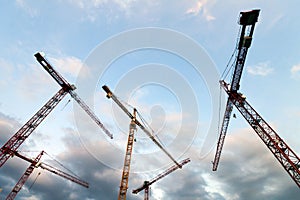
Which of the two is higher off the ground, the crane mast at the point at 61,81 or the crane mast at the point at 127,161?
the crane mast at the point at 61,81

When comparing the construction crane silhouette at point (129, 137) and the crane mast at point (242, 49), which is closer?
the crane mast at point (242, 49)

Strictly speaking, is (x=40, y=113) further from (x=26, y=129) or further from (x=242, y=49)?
(x=242, y=49)

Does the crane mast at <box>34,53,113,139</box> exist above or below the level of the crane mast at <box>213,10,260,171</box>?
above

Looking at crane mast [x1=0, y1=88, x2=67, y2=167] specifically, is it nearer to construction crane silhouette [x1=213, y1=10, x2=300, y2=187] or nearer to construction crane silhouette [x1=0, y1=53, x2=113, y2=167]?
construction crane silhouette [x1=0, y1=53, x2=113, y2=167]

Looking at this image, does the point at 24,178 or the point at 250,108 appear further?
the point at 24,178

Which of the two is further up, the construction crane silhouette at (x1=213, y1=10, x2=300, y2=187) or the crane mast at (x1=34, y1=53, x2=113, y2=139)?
the crane mast at (x1=34, y1=53, x2=113, y2=139)

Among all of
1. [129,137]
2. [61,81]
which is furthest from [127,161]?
[61,81]

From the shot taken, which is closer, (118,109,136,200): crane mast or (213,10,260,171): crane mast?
(213,10,260,171): crane mast

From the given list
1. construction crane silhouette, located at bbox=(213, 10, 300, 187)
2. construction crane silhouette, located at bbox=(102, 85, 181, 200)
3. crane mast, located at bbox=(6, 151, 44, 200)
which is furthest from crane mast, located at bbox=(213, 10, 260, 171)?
crane mast, located at bbox=(6, 151, 44, 200)

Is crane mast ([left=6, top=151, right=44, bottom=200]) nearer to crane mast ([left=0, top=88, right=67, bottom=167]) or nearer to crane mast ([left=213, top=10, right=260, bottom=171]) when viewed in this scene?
crane mast ([left=0, top=88, right=67, bottom=167])

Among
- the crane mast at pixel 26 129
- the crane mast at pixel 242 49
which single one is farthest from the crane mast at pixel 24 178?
the crane mast at pixel 242 49

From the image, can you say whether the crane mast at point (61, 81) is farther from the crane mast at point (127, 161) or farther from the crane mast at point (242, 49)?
the crane mast at point (242, 49)

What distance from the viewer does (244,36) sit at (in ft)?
112

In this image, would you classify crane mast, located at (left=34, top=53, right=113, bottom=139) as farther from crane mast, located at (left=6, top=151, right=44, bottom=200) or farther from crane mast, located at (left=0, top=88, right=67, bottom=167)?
crane mast, located at (left=6, top=151, right=44, bottom=200)
